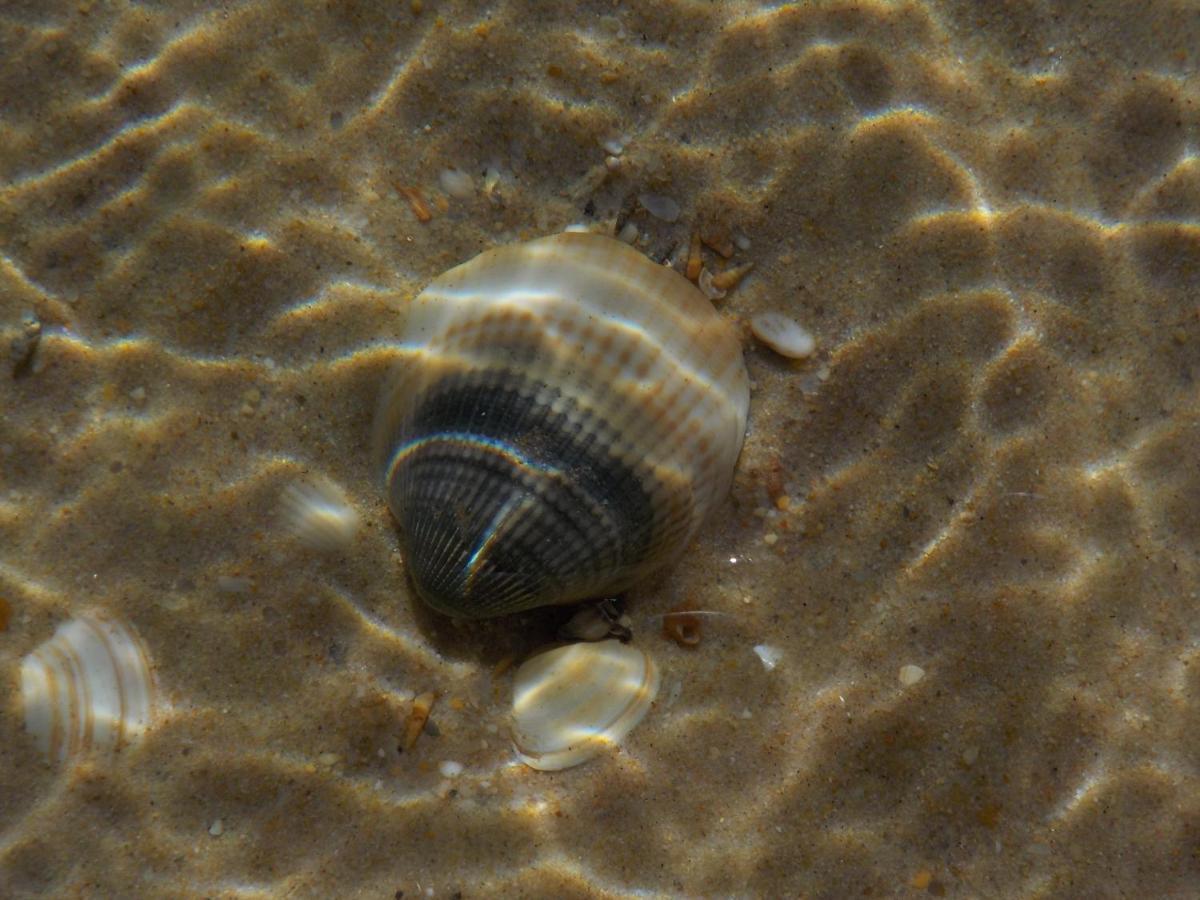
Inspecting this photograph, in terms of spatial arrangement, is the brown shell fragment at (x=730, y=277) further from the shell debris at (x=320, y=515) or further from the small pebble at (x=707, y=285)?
the shell debris at (x=320, y=515)

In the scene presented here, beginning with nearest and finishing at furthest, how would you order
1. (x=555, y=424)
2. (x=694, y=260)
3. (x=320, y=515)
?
1. (x=555, y=424)
2. (x=320, y=515)
3. (x=694, y=260)

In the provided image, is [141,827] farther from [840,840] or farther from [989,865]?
[989,865]

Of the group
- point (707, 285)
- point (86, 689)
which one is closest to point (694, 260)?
point (707, 285)

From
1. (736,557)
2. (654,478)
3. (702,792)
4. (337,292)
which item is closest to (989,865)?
(702,792)

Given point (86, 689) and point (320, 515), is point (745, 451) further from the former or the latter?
point (86, 689)

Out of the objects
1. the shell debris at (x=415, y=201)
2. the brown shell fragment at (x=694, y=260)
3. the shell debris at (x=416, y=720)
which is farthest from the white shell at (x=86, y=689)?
the brown shell fragment at (x=694, y=260)
